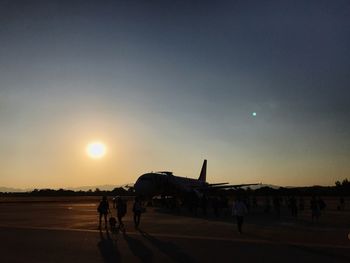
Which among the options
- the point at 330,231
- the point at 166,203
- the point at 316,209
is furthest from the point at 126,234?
the point at 166,203

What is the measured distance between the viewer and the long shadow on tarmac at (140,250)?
42.2 ft

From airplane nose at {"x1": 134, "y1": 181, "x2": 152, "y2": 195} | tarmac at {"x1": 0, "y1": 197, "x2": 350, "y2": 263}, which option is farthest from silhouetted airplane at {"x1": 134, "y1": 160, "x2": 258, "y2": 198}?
tarmac at {"x1": 0, "y1": 197, "x2": 350, "y2": 263}

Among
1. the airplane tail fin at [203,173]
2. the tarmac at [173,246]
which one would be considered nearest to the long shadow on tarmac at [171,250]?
the tarmac at [173,246]

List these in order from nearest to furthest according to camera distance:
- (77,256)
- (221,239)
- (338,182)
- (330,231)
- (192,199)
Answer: (77,256), (221,239), (330,231), (192,199), (338,182)

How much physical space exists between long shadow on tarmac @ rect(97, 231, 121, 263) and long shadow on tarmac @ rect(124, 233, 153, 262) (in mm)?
588

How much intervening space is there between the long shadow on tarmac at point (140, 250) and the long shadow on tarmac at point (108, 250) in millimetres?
588

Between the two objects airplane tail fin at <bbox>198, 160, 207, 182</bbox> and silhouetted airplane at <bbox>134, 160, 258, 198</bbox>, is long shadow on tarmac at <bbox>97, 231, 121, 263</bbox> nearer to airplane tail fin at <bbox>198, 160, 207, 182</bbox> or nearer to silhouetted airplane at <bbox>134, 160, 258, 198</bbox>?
silhouetted airplane at <bbox>134, 160, 258, 198</bbox>

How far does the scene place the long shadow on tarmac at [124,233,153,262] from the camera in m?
12.9

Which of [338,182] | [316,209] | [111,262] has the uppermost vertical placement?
[338,182]

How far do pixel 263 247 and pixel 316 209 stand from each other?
1349cm

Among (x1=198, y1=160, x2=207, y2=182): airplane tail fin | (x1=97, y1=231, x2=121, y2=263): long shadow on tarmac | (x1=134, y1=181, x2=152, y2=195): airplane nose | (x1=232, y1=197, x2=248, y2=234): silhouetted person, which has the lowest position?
(x1=97, y1=231, x2=121, y2=263): long shadow on tarmac

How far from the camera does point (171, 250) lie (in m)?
14.3

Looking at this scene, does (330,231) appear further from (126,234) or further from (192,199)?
(192,199)

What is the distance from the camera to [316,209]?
26969 millimetres
